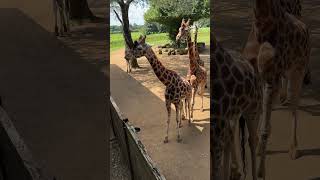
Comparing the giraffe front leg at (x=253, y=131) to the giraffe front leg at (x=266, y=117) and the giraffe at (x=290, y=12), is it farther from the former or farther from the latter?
the giraffe at (x=290, y=12)

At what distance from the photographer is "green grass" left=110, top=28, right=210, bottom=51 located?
3.92 metres

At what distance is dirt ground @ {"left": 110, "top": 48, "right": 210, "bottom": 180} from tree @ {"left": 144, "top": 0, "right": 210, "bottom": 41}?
42.3 inches

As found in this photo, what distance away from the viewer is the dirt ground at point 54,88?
1.57 meters

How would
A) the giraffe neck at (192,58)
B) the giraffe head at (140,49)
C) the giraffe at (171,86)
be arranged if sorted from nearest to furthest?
1. the giraffe head at (140,49)
2. the giraffe at (171,86)
3. the giraffe neck at (192,58)

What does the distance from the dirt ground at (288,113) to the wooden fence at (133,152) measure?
26.8 inches

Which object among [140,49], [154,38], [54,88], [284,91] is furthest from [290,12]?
[154,38]

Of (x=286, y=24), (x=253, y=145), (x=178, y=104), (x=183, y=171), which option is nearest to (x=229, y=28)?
(x=286, y=24)

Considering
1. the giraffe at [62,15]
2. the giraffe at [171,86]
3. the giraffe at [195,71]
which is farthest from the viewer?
the giraffe at [195,71]

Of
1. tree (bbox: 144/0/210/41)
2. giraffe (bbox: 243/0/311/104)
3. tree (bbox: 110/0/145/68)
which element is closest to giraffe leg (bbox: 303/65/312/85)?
giraffe (bbox: 243/0/311/104)

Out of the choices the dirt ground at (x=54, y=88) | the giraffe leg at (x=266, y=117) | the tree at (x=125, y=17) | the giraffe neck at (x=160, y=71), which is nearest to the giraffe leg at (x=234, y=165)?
the giraffe leg at (x=266, y=117)

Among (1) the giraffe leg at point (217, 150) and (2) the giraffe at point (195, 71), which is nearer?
(1) the giraffe leg at point (217, 150)

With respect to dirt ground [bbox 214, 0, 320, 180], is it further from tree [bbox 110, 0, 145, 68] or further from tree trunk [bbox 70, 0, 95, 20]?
tree [bbox 110, 0, 145, 68]

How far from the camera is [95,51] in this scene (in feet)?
5.75

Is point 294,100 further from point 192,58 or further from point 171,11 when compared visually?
point 171,11
